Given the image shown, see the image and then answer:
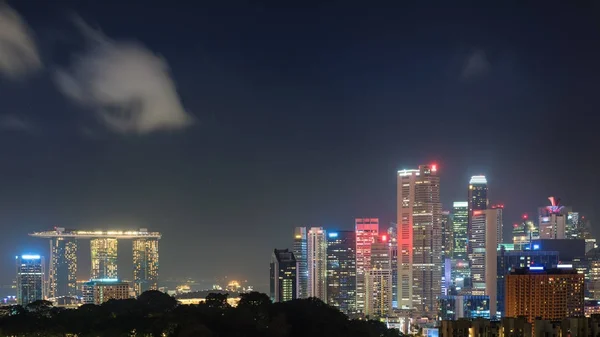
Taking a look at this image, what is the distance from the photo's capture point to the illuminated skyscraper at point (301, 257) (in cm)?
3446

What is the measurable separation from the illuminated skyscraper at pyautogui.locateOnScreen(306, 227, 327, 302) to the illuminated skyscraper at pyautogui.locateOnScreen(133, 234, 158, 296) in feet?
22.1

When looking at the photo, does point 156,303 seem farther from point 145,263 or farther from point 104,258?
point 104,258

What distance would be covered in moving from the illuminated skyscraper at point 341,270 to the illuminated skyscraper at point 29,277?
37.0 feet

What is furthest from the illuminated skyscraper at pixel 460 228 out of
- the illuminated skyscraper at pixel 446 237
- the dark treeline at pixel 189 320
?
the dark treeline at pixel 189 320

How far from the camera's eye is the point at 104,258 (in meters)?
36.8

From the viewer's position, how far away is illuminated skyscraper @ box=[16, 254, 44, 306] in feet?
98.6

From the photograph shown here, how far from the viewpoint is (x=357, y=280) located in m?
35.5

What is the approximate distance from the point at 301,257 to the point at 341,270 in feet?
6.09

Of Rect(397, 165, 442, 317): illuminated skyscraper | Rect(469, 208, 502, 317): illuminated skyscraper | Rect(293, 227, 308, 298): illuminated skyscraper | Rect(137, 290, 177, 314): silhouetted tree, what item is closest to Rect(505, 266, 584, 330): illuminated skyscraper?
Rect(469, 208, 502, 317): illuminated skyscraper

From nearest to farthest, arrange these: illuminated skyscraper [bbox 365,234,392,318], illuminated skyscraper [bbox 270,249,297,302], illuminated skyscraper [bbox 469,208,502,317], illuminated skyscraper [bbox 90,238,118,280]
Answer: illuminated skyscraper [bbox 270,249,297,302]
illuminated skyscraper [bbox 469,208,502,317]
illuminated skyscraper [bbox 365,234,392,318]
illuminated skyscraper [bbox 90,238,118,280]

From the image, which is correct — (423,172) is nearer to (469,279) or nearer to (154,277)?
(469,279)

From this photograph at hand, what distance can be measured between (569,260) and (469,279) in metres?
4.24

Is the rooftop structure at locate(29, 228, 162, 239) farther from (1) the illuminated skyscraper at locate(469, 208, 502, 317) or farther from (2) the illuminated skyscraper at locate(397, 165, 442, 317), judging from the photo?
(1) the illuminated skyscraper at locate(469, 208, 502, 317)

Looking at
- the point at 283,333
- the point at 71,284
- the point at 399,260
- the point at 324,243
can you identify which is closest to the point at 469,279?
the point at 399,260
